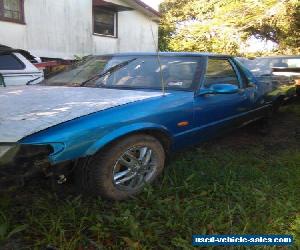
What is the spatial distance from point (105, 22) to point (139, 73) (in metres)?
12.2

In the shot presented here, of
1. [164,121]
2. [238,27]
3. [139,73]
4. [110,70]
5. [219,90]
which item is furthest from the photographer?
[238,27]

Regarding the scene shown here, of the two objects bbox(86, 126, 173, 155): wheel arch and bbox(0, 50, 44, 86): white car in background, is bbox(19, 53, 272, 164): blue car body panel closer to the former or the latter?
bbox(86, 126, 173, 155): wheel arch

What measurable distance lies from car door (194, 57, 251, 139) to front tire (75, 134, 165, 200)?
74cm

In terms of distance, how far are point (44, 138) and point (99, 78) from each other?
5.58ft

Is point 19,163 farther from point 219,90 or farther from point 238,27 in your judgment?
point 238,27

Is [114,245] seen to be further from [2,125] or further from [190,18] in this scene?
[190,18]

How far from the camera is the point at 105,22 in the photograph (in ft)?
50.6

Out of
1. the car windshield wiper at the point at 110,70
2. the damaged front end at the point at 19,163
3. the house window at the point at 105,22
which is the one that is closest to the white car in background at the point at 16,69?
the car windshield wiper at the point at 110,70

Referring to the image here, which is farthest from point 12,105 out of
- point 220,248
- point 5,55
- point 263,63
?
point 263,63

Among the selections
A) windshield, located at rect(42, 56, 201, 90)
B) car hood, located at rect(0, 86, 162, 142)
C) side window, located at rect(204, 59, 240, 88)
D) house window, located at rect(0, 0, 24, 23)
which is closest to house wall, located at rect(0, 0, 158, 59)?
house window, located at rect(0, 0, 24, 23)

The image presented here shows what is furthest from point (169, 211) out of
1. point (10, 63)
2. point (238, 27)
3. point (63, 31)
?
point (238, 27)

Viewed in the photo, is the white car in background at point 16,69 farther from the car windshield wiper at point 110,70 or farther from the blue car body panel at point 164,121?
the blue car body panel at point 164,121

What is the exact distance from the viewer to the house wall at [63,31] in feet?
39.2

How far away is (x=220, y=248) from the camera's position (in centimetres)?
253
